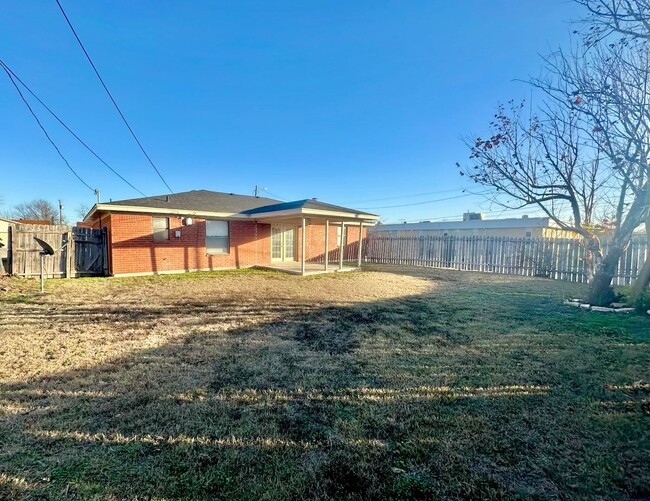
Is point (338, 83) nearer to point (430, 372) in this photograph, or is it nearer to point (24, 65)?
point (24, 65)

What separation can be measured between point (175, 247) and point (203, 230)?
4.36 ft

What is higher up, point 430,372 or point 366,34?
point 366,34

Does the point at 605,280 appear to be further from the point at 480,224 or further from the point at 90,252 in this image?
the point at 90,252

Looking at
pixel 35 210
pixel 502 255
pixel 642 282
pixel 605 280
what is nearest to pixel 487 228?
pixel 502 255

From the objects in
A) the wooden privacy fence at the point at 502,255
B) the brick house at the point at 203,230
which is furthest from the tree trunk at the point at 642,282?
the brick house at the point at 203,230

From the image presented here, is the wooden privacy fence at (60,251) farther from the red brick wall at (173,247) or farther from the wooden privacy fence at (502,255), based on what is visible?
the wooden privacy fence at (502,255)

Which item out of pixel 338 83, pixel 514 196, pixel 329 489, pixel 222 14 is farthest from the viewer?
pixel 338 83

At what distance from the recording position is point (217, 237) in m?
13.1

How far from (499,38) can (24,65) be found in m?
12.0

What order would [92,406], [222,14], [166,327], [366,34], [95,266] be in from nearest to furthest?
[92,406] < [166,327] < [222,14] < [366,34] < [95,266]

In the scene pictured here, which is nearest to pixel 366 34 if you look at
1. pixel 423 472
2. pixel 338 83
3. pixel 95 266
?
pixel 338 83

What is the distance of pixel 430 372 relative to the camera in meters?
3.27

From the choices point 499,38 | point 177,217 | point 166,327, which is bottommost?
point 166,327

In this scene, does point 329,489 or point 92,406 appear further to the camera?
point 92,406
